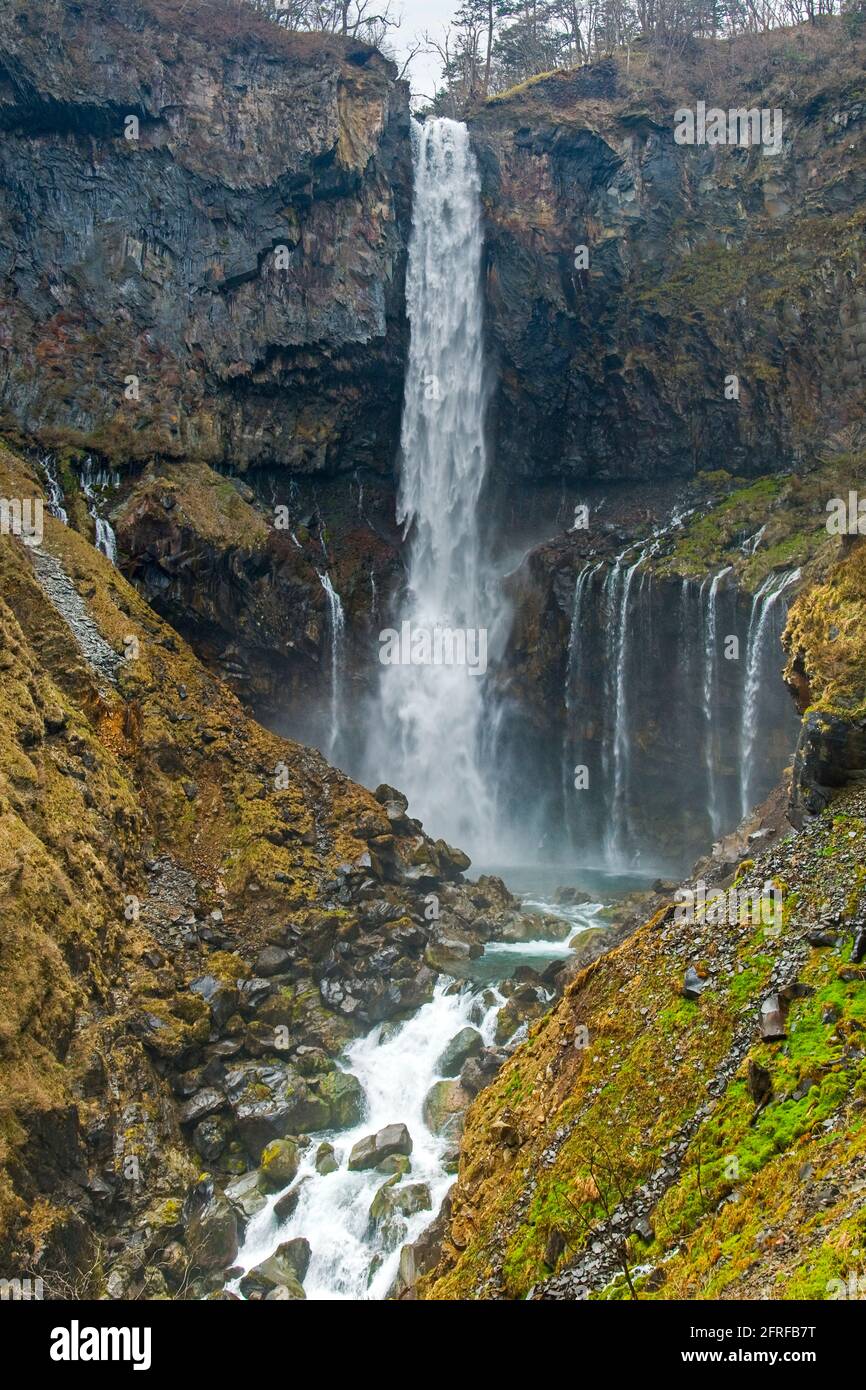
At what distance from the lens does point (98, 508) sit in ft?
97.5

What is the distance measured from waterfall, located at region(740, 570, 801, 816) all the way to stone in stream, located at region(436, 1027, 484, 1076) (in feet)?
46.5

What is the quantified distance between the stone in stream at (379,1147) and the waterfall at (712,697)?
1819 cm

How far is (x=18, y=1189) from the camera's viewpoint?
472 inches

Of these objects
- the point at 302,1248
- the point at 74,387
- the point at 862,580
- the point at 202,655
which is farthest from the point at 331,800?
the point at 74,387

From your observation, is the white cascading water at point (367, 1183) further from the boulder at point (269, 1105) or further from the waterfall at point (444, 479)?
the waterfall at point (444, 479)

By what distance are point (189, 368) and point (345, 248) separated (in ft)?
27.0

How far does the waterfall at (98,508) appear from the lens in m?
28.8

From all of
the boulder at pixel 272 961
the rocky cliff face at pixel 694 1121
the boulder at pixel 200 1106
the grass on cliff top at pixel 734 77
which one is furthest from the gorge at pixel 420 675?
the boulder at pixel 272 961

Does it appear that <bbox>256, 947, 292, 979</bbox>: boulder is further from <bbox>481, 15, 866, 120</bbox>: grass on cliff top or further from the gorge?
<bbox>481, 15, 866, 120</bbox>: grass on cliff top

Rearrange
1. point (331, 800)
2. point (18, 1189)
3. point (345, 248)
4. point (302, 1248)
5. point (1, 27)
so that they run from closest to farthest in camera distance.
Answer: point (18, 1189)
point (302, 1248)
point (331, 800)
point (1, 27)
point (345, 248)

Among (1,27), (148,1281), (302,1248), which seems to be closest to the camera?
(148,1281)

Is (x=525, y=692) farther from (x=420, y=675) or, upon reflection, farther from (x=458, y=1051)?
(x=458, y=1051)

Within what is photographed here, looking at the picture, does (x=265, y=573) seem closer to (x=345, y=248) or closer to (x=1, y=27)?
(x=345, y=248)

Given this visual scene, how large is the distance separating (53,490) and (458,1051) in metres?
21.3
